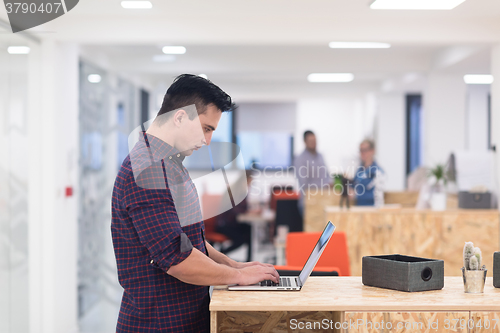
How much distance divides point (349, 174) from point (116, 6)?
287cm

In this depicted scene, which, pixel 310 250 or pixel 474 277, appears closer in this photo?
pixel 474 277

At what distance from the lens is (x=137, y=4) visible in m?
3.67

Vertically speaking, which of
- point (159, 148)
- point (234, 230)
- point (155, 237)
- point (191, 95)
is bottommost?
point (234, 230)

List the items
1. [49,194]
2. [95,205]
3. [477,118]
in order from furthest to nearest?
1. [477,118]
2. [95,205]
3. [49,194]

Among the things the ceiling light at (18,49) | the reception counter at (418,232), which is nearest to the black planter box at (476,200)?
the reception counter at (418,232)

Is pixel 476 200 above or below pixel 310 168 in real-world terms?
below

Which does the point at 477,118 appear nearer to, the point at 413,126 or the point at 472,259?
the point at 413,126

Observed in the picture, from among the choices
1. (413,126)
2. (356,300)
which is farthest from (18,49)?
(413,126)

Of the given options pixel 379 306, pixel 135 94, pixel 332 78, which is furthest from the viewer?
pixel 332 78

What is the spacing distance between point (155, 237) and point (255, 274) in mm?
461

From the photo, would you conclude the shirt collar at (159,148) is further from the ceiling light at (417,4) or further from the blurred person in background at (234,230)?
the blurred person in background at (234,230)

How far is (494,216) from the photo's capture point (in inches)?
181

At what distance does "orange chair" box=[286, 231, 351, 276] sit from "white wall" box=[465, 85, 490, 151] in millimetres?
5063

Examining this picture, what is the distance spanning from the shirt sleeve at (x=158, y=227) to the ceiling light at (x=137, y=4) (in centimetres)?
229
